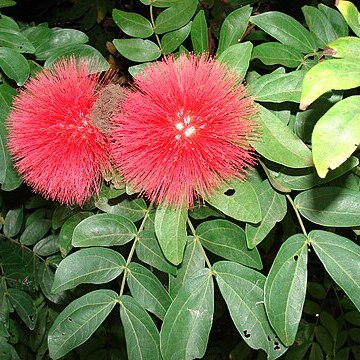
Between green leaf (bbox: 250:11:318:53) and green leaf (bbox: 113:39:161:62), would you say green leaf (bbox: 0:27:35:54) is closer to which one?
green leaf (bbox: 113:39:161:62)

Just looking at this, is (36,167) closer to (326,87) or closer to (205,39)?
(205,39)

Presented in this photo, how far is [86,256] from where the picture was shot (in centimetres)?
130

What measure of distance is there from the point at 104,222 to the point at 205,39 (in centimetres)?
49

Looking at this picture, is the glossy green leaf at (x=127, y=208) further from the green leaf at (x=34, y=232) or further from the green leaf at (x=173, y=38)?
the green leaf at (x=34, y=232)

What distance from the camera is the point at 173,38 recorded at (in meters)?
1.46

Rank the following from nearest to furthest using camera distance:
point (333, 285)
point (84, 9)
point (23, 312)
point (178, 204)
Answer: point (178, 204) < point (23, 312) < point (333, 285) < point (84, 9)

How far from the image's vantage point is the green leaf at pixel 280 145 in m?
1.09

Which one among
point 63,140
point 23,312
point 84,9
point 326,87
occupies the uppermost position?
point 326,87

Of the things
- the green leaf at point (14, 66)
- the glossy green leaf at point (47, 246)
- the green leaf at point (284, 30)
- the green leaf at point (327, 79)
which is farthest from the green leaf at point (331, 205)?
the glossy green leaf at point (47, 246)

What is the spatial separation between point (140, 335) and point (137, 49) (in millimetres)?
699

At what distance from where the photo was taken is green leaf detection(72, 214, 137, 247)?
1296mm

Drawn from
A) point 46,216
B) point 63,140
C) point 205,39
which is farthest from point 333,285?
point 63,140

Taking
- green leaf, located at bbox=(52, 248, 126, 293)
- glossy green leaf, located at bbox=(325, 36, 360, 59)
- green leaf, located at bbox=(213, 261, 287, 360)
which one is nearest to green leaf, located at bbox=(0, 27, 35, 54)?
green leaf, located at bbox=(52, 248, 126, 293)

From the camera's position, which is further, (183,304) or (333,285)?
(333,285)
